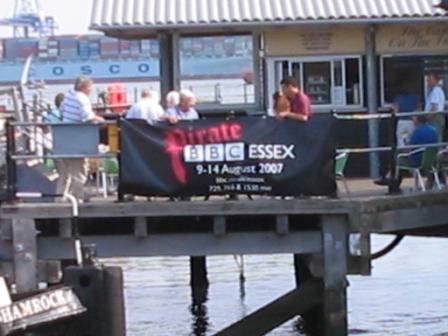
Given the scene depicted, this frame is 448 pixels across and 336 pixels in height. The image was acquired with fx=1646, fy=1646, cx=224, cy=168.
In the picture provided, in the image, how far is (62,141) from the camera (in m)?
17.9

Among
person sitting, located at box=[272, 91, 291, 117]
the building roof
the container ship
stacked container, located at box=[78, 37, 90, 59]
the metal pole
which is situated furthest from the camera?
stacked container, located at box=[78, 37, 90, 59]

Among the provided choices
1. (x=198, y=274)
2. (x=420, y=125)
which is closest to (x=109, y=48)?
(x=198, y=274)

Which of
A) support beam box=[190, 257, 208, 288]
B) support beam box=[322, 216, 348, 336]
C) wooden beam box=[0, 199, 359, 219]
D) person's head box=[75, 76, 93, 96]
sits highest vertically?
person's head box=[75, 76, 93, 96]

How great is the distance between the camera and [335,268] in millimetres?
17578

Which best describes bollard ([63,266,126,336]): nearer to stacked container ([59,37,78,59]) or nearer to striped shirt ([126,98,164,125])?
striped shirt ([126,98,164,125])

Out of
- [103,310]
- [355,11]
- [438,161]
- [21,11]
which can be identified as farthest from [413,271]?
[21,11]

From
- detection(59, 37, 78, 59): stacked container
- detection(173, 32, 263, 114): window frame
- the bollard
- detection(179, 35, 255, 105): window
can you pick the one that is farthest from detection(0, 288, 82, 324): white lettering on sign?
detection(59, 37, 78, 59): stacked container

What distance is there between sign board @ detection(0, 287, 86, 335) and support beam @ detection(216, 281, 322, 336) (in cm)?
432

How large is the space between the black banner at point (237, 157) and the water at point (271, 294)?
17.0ft

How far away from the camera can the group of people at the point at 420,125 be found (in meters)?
18.9

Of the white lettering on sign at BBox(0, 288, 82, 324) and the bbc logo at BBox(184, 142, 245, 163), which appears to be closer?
the white lettering on sign at BBox(0, 288, 82, 324)

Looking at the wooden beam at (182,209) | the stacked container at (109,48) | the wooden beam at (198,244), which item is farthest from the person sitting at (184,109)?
the stacked container at (109,48)

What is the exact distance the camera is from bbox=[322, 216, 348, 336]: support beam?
57.7 ft

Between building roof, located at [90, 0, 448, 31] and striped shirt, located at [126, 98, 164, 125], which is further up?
building roof, located at [90, 0, 448, 31]
